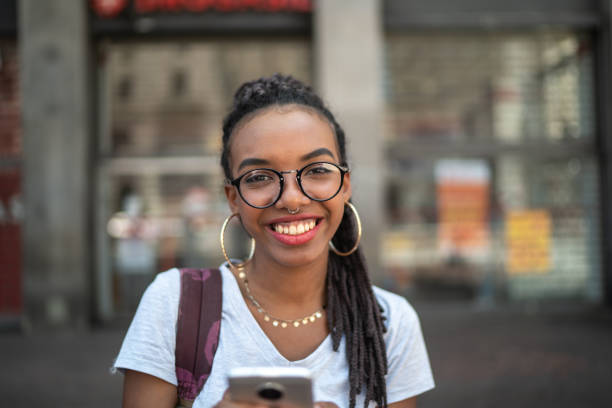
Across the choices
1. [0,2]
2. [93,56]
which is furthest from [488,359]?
[0,2]

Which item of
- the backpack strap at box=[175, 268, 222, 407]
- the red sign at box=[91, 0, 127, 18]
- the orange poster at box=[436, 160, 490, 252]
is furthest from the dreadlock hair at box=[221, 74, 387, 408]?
the red sign at box=[91, 0, 127, 18]

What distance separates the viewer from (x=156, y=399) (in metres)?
1.67

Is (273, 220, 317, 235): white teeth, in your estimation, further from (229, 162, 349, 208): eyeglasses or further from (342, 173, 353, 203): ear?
(342, 173, 353, 203): ear

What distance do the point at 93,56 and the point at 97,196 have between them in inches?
78.7

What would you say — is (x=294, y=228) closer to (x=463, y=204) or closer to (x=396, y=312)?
(x=396, y=312)

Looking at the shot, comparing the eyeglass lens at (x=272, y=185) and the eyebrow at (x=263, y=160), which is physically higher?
the eyebrow at (x=263, y=160)

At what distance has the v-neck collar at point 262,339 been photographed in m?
1.74

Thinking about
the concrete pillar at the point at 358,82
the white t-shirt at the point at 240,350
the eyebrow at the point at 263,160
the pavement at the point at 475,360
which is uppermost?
the concrete pillar at the point at 358,82

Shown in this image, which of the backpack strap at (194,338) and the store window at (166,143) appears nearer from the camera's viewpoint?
the backpack strap at (194,338)

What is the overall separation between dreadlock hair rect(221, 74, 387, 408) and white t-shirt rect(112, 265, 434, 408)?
0.04 meters

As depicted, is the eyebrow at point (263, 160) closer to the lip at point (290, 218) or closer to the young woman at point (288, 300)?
the young woman at point (288, 300)

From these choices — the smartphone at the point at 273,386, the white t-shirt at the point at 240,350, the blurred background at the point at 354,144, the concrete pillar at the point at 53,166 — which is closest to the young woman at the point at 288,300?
the white t-shirt at the point at 240,350

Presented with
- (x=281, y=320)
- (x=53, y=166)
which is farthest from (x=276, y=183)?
(x=53, y=166)

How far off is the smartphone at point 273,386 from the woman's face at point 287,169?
0.54 metres
